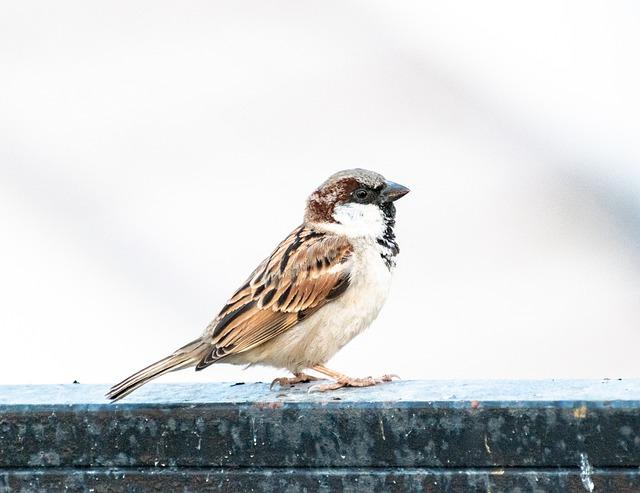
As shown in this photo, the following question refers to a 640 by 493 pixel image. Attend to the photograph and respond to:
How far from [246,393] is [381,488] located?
0.41 meters

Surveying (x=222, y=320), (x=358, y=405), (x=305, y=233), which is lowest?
(x=358, y=405)

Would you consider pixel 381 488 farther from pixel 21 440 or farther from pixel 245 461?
pixel 21 440

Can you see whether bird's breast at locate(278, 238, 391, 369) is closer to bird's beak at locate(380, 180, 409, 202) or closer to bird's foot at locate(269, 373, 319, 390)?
bird's foot at locate(269, 373, 319, 390)

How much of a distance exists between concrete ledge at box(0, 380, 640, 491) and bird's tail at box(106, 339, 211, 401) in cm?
13

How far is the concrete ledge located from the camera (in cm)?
216

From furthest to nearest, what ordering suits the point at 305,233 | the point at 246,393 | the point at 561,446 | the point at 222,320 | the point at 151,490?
1. the point at 305,233
2. the point at 222,320
3. the point at 246,393
4. the point at 151,490
5. the point at 561,446

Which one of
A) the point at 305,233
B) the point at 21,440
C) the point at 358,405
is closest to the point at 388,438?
the point at 358,405

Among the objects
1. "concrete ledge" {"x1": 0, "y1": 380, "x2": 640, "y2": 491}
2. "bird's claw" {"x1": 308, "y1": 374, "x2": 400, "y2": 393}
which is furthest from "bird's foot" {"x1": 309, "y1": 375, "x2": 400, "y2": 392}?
"concrete ledge" {"x1": 0, "y1": 380, "x2": 640, "y2": 491}

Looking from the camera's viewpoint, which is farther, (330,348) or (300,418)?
(330,348)

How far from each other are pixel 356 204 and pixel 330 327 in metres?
0.40

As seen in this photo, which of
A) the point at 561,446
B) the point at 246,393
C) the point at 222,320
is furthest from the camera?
the point at 222,320

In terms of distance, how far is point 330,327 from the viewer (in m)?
3.49

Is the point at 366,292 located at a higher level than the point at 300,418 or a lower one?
higher

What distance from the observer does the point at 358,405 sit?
7.57ft
